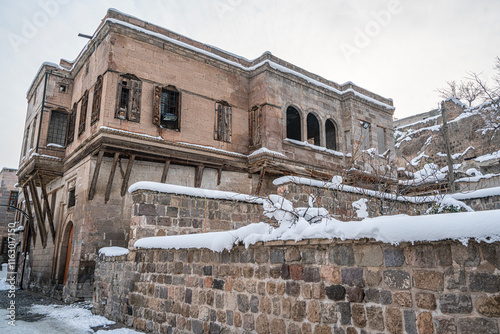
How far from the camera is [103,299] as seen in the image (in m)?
8.07

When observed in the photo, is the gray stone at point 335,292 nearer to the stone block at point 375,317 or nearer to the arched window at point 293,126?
the stone block at point 375,317

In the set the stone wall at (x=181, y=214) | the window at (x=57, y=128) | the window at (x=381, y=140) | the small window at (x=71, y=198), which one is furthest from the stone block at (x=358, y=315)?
the window at (x=381, y=140)

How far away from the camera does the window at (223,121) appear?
523 inches

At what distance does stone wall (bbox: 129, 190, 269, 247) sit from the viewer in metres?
6.99

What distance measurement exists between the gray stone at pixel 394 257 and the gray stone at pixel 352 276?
0.92 ft

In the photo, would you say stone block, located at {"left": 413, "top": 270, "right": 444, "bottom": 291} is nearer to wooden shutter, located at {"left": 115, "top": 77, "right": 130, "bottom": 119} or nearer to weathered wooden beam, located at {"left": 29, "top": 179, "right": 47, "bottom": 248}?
wooden shutter, located at {"left": 115, "top": 77, "right": 130, "bottom": 119}

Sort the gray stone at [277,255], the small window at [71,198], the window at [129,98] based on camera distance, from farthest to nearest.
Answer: the small window at [71,198], the window at [129,98], the gray stone at [277,255]

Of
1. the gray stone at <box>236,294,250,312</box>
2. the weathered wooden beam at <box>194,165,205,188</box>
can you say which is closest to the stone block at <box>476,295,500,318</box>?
the gray stone at <box>236,294,250,312</box>

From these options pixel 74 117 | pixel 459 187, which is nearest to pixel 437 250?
pixel 459 187

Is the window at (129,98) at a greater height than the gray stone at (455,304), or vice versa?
the window at (129,98)

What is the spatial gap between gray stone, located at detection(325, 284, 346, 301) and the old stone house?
8.24 meters

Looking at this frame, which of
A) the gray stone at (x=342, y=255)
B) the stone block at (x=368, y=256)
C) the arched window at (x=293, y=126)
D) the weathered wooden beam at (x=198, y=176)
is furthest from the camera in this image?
the arched window at (x=293, y=126)

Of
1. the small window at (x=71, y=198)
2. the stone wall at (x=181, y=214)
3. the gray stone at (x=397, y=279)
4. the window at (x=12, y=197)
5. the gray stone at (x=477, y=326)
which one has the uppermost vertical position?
the window at (x=12, y=197)

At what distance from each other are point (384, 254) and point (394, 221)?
309mm
